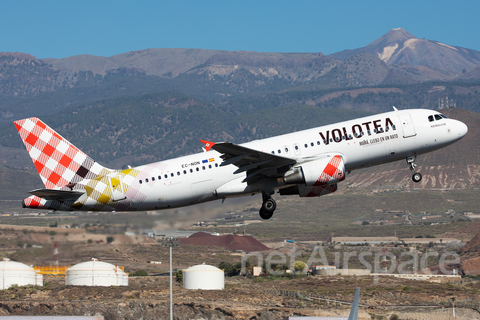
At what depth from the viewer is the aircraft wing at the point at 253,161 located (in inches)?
1743

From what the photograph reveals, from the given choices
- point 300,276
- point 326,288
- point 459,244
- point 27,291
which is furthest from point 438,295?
point 459,244

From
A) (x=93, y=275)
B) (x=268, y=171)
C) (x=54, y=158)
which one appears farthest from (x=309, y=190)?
(x=93, y=275)

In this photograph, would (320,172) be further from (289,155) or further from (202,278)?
(202,278)

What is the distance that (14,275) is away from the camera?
3853 inches

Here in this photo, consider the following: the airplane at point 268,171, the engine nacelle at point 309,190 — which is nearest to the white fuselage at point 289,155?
the airplane at point 268,171

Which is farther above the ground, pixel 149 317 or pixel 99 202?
pixel 99 202

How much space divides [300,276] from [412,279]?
Answer: 20529 millimetres

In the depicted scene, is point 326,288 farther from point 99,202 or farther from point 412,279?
point 99,202

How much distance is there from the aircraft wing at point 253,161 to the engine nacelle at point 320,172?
2.96ft

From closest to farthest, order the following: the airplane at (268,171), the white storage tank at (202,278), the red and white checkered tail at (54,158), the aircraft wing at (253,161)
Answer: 1. the aircraft wing at (253,161)
2. the airplane at (268,171)
3. the red and white checkered tail at (54,158)
4. the white storage tank at (202,278)

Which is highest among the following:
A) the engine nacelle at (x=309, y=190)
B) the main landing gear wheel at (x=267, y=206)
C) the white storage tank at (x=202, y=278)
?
the engine nacelle at (x=309, y=190)

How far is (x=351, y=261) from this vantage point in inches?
6142

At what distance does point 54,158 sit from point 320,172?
2133cm

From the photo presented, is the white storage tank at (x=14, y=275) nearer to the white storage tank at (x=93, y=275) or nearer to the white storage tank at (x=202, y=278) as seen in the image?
the white storage tank at (x=93, y=275)
